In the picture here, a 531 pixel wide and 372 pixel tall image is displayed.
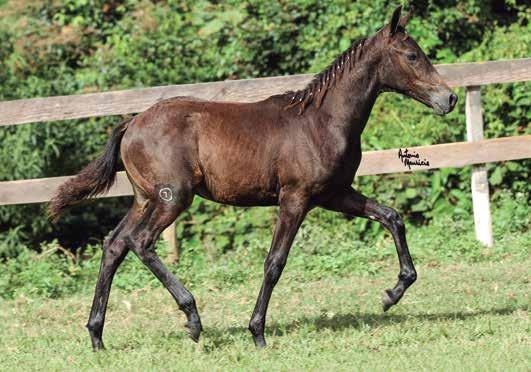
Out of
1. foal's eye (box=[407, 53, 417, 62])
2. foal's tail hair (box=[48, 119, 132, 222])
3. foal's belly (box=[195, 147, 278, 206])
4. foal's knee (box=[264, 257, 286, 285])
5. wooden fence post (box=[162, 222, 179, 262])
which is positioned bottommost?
wooden fence post (box=[162, 222, 179, 262])

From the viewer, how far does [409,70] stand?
6.76m

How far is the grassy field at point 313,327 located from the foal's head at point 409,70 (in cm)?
156

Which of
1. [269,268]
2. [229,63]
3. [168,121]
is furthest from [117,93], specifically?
[229,63]

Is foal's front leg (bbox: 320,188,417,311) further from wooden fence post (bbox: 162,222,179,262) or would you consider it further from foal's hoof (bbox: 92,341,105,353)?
wooden fence post (bbox: 162,222,179,262)

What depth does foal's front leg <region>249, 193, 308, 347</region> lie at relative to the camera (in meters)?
6.56

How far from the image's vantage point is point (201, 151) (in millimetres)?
6664

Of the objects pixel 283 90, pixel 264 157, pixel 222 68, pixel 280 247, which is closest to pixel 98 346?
pixel 280 247

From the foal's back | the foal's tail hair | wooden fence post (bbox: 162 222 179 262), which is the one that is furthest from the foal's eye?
wooden fence post (bbox: 162 222 179 262)

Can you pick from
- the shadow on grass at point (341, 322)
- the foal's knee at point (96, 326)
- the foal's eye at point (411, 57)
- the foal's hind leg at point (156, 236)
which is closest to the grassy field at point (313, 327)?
the shadow on grass at point (341, 322)

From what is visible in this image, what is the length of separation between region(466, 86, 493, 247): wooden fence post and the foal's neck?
9.85ft

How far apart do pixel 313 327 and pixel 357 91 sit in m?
1.67

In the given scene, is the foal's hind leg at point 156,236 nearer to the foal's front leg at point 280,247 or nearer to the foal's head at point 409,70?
the foal's front leg at point 280,247

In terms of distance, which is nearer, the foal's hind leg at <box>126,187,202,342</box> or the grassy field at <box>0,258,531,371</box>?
the grassy field at <box>0,258,531,371</box>

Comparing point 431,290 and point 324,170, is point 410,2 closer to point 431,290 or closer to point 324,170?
point 431,290
